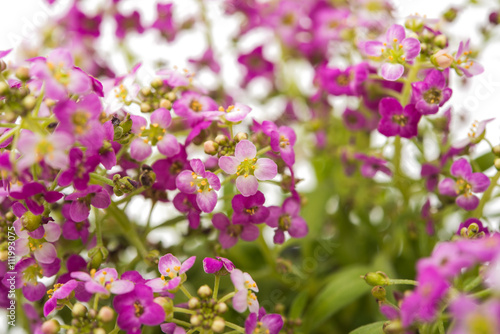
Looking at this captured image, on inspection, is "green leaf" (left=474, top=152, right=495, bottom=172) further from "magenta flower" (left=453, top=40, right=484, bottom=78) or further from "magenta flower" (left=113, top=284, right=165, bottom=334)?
"magenta flower" (left=113, top=284, right=165, bottom=334)

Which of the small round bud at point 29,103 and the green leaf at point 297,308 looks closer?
the small round bud at point 29,103

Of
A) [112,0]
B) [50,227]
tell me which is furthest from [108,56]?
[50,227]

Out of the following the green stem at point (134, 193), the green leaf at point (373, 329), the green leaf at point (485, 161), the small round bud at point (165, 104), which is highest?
the small round bud at point (165, 104)

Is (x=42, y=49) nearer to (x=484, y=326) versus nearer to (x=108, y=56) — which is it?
(x=108, y=56)

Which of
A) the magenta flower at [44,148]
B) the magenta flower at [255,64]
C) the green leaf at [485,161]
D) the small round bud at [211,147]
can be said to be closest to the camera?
the magenta flower at [44,148]

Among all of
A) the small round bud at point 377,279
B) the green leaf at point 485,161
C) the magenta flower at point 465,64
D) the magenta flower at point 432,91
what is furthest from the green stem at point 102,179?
the green leaf at point 485,161

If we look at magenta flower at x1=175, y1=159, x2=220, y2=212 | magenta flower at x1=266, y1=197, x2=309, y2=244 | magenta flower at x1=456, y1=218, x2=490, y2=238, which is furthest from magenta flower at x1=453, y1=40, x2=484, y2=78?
magenta flower at x1=175, y1=159, x2=220, y2=212

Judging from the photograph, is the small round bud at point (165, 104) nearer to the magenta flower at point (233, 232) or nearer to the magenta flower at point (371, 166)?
the magenta flower at point (233, 232)
